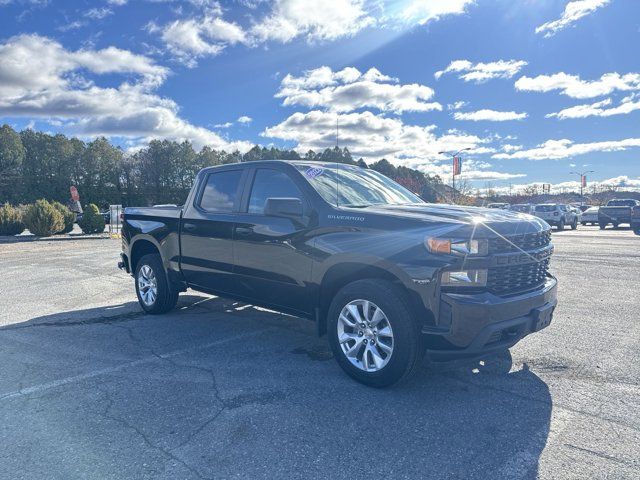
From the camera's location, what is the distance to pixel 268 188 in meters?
4.82

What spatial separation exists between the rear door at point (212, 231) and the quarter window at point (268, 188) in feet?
0.78

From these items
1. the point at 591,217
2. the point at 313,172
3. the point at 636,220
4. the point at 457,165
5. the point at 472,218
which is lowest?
the point at 591,217

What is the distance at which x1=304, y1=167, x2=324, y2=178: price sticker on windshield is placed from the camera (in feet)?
15.0

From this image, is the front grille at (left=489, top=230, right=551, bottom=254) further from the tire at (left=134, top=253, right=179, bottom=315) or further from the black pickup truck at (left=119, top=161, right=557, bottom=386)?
the tire at (left=134, top=253, right=179, bottom=315)

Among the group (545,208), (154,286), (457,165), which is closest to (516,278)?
(154,286)

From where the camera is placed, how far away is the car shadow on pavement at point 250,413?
8.97ft

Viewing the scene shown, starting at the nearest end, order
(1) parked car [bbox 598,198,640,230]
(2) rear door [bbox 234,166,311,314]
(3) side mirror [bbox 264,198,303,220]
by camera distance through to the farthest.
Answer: (3) side mirror [bbox 264,198,303,220] → (2) rear door [bbox 234,166,311,314] → (1) parked car [bbox 598,198,640,230]

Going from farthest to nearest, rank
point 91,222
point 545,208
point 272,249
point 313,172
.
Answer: point 545,208
point 91,222
point 313,172
point 272,249

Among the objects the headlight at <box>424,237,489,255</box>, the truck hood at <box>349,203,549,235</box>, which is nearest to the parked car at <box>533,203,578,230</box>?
the truck hood at <box>349,203,549,235</box>

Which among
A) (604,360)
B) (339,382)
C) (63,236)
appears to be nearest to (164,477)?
(339,382)

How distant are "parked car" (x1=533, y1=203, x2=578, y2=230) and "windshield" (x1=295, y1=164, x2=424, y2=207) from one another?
26459 mm

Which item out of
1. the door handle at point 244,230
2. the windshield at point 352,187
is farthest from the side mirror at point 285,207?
the door handle at point 244,230

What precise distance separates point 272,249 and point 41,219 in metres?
18.7

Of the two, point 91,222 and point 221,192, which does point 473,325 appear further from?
point 91,222
